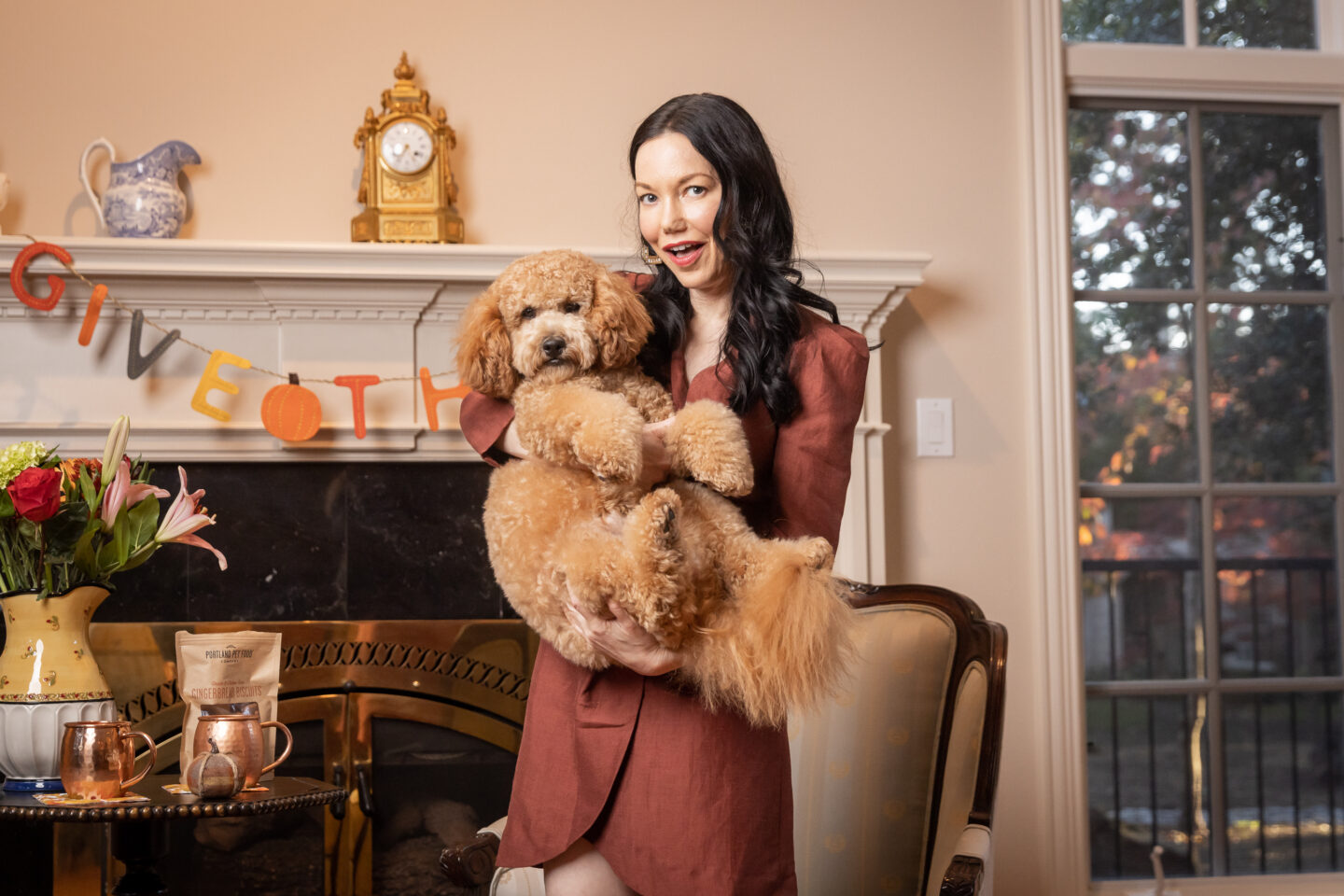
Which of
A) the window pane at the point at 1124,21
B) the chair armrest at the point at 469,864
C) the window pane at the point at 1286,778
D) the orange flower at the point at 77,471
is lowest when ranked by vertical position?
the window pane at the point at 1286,778

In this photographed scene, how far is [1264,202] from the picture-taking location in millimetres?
2951

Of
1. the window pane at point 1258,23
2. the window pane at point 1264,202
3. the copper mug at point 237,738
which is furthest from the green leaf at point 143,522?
the window pane at point 1258,23

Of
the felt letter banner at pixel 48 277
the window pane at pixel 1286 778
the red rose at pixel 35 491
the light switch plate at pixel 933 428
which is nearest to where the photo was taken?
the red rose at pixel 35 491

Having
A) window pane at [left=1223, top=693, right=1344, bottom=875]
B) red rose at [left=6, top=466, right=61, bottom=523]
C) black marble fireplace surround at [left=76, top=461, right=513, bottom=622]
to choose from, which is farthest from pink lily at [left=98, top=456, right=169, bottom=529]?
window pane at [left=1223, top=693, right=1344, bottom=875]

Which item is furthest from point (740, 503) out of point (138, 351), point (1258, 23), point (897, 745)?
point (1258, 23)

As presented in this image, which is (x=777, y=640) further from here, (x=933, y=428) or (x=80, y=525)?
(x=933, y=428)

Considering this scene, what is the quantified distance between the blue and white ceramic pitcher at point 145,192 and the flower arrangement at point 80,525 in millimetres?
826

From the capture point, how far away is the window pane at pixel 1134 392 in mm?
2885

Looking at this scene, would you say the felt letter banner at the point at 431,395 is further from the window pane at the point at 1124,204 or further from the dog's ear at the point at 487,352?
the window pane at the point at 1124,204

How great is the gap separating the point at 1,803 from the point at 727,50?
219 cm

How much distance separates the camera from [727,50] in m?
2.77

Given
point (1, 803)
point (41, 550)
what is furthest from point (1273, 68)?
point (1, 803)

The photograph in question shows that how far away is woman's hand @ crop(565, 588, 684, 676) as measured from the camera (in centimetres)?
108

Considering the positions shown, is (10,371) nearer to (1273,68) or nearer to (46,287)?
(46,287)
